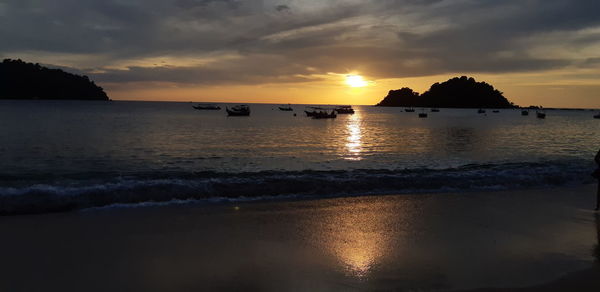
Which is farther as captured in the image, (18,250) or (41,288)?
(18,250)

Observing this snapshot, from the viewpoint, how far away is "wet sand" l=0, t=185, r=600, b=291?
→ 20.3 feet

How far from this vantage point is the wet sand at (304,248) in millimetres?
6195

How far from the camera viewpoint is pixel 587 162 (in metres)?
22.8

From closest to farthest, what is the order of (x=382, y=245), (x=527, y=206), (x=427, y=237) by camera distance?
(x=382, y=245)
(x=427, y=237)
(x=527, y=206)

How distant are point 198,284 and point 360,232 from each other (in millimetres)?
4122

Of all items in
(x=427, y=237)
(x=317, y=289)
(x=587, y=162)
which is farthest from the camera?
(x=587, y=162)

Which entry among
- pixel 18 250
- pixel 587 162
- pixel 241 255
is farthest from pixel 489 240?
pixel 587 162

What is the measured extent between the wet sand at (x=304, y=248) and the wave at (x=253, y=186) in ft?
3.96

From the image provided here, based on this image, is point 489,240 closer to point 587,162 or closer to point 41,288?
point 41,288

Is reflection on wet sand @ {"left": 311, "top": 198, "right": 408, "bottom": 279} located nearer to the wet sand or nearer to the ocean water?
the wet sand

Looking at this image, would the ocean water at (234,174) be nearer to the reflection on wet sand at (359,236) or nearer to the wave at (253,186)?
the wave at (253,186)

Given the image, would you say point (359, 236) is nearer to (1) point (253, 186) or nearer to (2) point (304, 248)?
(2) point (304, 248)

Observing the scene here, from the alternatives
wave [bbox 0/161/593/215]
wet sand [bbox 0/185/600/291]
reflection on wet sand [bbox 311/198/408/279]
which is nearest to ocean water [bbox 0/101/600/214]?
wave [bbox 0/161/593/215]

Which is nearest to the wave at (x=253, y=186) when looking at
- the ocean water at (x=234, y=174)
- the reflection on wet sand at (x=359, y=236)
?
the ocean water at (x=234, y=174)
